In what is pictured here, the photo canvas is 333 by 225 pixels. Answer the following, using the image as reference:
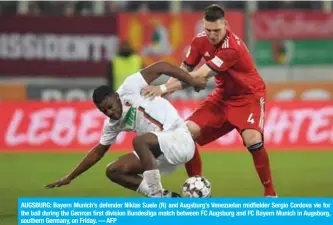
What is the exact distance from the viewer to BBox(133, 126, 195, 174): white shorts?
993 cm

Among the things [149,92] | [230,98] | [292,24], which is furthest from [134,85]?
[292,24]

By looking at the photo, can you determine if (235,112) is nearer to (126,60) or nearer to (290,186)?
(290,186)

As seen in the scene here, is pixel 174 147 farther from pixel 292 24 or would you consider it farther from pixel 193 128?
pixel 292 24

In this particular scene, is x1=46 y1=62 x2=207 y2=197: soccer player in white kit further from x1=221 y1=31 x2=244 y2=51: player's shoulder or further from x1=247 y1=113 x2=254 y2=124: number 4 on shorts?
x1=247 y1=113 x2=254 y2=124: number 4 on shorts

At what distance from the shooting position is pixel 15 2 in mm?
23953

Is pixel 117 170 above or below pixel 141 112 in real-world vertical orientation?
below

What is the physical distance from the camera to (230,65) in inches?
424

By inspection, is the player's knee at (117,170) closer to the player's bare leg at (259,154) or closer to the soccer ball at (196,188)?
the soccer ball at (196,188)

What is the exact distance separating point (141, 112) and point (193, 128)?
127 centimetres

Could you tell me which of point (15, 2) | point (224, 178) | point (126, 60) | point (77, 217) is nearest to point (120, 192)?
point (224, 178)

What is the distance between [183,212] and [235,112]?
3.63 metres

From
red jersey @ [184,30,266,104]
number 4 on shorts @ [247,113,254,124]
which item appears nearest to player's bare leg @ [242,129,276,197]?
number 4 on shorts @ [247,113,254,124]

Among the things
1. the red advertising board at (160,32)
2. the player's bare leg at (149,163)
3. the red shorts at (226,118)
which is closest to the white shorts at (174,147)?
the player's bare leg at (149,163)

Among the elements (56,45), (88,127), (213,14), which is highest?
(213,14)
